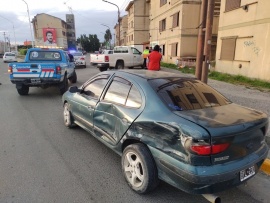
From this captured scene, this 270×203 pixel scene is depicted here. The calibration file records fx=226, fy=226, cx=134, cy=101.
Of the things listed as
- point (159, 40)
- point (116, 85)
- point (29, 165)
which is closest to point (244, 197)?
point (116, 85)

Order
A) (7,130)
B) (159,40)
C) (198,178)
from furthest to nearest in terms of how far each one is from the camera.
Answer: (159,40) → (7,130) → (198,178)

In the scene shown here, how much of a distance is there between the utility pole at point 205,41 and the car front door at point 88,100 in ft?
11.6

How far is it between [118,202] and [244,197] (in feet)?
5.18

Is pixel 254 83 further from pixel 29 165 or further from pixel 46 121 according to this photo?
pixel 29 165

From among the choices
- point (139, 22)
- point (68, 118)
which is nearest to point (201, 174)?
point (68, 118)

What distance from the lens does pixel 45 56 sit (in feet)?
32.0

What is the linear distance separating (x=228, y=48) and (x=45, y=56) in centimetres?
1074

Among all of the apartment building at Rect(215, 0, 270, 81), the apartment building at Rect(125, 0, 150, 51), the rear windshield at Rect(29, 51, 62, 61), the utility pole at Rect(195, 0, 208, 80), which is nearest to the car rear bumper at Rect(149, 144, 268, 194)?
the utility pole at Rect(195, 0, 208, 80)

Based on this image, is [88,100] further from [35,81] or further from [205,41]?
[35,81]

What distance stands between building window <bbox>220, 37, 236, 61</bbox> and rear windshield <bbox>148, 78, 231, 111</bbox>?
38.2ft

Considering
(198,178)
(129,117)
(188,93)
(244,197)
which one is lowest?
(244,197)

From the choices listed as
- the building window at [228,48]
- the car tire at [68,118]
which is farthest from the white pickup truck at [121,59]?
the car tire at [68,118]

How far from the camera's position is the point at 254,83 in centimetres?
1116

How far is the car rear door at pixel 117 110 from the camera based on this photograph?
9.84ft
